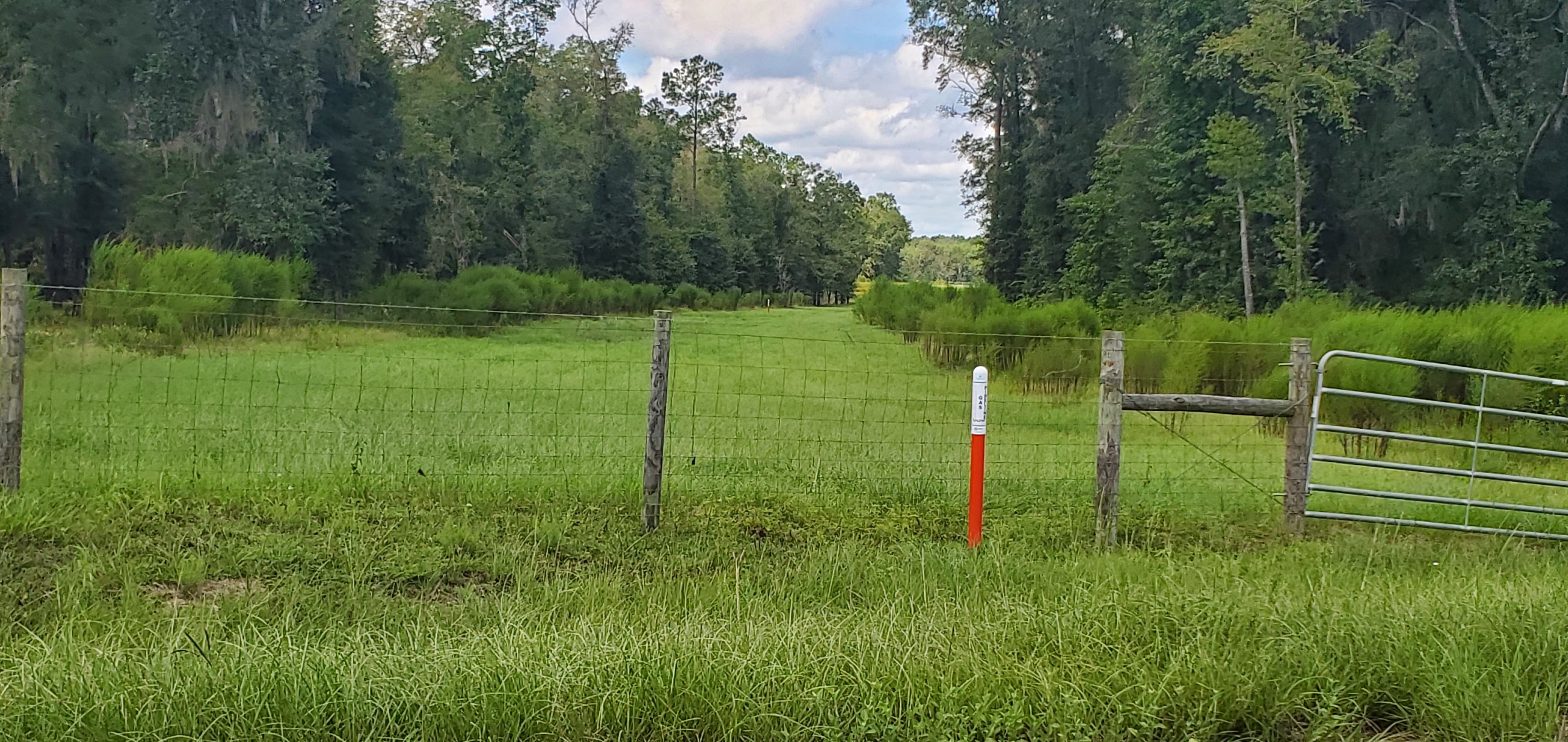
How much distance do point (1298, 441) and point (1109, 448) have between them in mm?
1438

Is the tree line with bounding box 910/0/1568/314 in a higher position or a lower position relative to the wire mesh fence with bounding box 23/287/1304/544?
higher

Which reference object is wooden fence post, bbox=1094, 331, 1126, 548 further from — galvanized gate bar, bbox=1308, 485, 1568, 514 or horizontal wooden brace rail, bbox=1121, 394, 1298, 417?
galvanized gate bar, bbox=1308, 485, 1568, 514

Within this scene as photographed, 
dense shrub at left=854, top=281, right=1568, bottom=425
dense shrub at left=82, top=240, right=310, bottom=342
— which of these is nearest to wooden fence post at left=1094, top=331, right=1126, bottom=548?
dense shrub at left=854, top=281, right=1568, bottom=425

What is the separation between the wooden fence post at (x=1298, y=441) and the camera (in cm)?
608

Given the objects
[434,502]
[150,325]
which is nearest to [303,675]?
[434,502]

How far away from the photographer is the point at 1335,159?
2836cm

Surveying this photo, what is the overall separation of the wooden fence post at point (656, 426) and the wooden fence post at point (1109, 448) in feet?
8.02

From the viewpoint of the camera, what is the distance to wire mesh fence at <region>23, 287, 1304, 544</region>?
20.9ft

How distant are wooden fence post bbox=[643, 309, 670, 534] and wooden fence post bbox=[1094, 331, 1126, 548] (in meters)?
2.44

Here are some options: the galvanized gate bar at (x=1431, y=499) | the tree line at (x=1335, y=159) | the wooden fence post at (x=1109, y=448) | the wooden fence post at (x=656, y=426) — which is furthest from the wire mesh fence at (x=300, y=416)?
the tree line at (x=1335, y=159)

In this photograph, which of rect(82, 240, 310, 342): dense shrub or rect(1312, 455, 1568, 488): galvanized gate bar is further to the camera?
rect(82, 240, 310, 342): dense shrub

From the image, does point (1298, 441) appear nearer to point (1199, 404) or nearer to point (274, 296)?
point (1199, 404)

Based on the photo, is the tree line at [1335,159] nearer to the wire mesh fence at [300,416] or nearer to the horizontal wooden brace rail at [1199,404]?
the wire mesh fence at [300,416]

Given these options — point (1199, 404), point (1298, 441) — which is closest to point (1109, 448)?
point (1199, 404)
